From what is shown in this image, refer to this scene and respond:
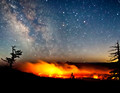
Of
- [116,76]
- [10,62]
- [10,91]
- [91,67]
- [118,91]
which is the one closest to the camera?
[10,91]

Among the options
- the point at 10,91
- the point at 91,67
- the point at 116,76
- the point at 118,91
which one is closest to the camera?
the point at 10,91

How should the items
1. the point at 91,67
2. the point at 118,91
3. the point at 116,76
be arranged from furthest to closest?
the point at 91,67 < the point at 116,76 < the point at 118,91

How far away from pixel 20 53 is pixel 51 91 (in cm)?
3077

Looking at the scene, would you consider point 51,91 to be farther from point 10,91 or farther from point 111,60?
point 111,60

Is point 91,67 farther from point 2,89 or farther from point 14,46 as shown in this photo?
point 2,89

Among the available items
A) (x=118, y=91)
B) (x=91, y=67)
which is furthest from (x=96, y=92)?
(x=91, y=67)

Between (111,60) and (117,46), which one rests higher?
(117,46)

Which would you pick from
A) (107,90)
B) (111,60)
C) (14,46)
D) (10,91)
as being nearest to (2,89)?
(10,91)

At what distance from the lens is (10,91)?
23.0ft

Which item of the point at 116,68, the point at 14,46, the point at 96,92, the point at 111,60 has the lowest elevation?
the point at 96,92

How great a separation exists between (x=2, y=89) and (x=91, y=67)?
193 ft

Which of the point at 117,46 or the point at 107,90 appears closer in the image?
the point at 107,90

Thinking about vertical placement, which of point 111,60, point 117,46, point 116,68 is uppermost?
point 117,46

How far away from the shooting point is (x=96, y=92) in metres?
7.36
